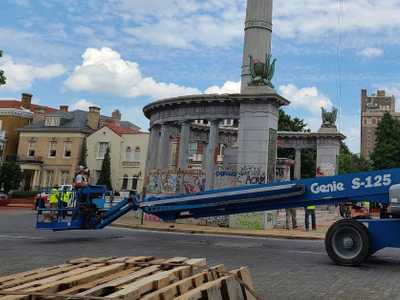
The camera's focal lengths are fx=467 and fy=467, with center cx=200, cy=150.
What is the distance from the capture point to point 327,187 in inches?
476

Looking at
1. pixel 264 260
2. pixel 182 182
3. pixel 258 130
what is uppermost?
pixel 258 130

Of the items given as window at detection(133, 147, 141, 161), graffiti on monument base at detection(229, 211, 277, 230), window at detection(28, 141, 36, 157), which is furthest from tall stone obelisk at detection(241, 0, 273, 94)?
window at detection(28, 141, 36, 157)

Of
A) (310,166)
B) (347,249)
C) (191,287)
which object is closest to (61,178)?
(310,166)

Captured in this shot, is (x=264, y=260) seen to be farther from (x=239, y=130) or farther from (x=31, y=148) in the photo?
(x=31, y=148)

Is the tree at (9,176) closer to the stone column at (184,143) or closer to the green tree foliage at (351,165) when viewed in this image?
the stone column at (184,143)

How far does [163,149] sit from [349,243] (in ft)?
65.9

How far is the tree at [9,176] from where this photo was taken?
54469 millimetres

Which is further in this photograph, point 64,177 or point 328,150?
point 64,177

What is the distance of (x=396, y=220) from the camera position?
11000 mm

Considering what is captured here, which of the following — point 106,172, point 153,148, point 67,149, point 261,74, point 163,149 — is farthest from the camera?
point 67,149

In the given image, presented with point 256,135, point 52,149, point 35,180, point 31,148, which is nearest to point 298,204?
point 256,135

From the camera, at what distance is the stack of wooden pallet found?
165 inches

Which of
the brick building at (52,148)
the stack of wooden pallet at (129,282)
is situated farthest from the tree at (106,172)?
the stack of wooden pallet at (129,282)

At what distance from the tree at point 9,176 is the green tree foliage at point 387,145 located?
47.3 metres
